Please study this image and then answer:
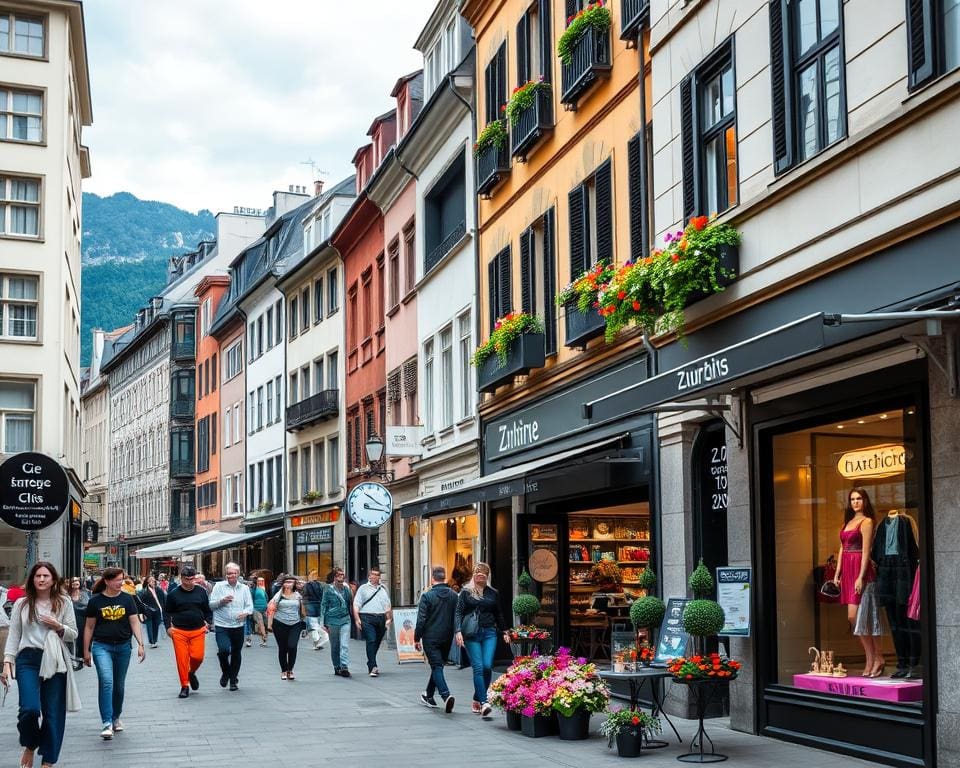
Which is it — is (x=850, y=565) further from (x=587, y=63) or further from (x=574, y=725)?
(x=587, y=63)

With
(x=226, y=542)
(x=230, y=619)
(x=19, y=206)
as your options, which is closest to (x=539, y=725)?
(x=230, y=619)

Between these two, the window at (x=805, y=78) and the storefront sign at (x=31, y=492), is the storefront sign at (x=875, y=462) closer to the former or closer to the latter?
the window at (x=805, y=78)

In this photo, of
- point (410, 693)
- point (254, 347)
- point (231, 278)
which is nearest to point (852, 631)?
point (410, 693)

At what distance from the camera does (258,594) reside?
34.3 metres

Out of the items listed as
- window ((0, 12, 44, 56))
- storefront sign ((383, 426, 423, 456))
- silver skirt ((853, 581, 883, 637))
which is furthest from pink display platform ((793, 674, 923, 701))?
window ((0, 12, 44, 56))

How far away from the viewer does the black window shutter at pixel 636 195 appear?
1716 centimetres

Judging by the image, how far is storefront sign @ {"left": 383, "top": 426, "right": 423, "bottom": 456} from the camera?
98.3 ft

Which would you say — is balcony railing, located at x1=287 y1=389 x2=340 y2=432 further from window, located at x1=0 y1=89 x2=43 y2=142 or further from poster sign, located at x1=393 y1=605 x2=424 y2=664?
poster sign, located at x1=393 y1=605 x2=424 y2=664

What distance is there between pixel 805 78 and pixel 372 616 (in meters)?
13.2

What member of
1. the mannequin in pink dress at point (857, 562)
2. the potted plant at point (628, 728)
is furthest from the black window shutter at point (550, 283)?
the potted plant at point (628, 728)

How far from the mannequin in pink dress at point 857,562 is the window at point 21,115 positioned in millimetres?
29230

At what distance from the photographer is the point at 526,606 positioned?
64.0 feet

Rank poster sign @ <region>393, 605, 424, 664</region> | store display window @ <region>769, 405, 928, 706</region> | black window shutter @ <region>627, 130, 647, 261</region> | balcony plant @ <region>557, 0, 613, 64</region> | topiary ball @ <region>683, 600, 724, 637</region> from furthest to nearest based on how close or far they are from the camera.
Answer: poster sign @ <region>393, 605, 424, 664</region> < balcony plant @ <region>557, 0, 613, 64</region> < black window shutter @ <region>627, 130, 647, 261</region> < topiary ball @ <region>683, 600, 724, 637</region> < store display window @ <region>769, 405, 928, 706</region>

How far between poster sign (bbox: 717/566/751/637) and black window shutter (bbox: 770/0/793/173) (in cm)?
395
